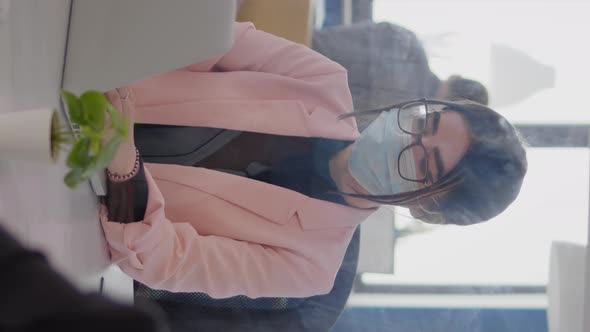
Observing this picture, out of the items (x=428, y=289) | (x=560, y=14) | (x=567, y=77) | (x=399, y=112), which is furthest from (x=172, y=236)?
(x=560, y=14)

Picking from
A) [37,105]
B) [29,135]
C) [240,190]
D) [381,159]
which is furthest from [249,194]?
[29,135]

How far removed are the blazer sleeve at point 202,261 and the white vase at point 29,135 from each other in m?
0.34

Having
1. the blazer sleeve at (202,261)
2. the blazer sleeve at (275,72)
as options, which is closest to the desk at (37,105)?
the blazer sleeve at (202,261)

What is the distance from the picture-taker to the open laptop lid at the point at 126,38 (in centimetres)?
68

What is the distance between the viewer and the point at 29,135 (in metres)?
0.45

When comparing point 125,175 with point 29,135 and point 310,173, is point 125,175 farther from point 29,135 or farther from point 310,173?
point 310,173

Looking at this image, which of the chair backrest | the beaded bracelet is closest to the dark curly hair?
the chair backrest

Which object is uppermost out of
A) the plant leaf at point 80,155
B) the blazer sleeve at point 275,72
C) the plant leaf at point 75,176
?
the plant leaf at point 80,155

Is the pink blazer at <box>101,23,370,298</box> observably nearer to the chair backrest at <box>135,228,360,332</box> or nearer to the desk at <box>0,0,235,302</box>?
the chair backrest at <box>135,228,360,332</box>

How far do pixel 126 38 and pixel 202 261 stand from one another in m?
0.43

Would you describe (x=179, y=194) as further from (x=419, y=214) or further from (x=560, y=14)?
(x=560, y=14)

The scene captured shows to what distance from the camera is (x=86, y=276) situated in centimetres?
77

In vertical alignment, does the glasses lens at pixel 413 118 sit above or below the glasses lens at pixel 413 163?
above

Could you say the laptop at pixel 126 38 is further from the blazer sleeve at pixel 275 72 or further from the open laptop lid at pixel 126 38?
the blazer sleeve at pixel 275 72
